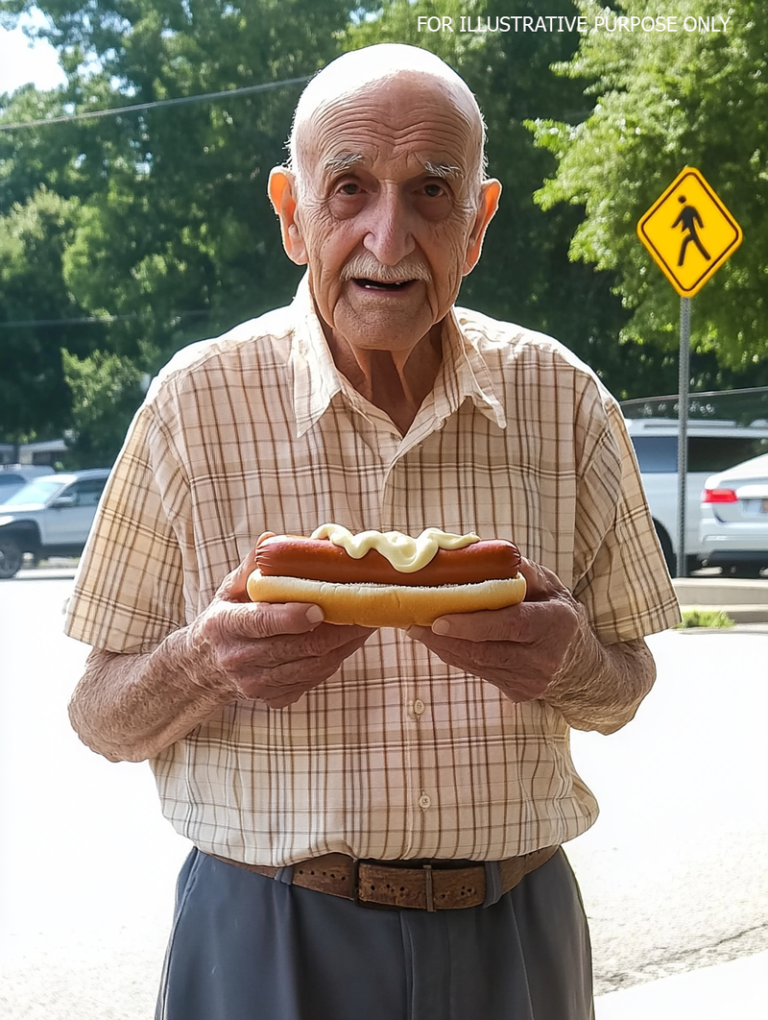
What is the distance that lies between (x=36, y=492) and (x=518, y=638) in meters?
13.9

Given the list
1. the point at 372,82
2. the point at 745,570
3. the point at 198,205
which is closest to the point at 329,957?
the point at 372,82

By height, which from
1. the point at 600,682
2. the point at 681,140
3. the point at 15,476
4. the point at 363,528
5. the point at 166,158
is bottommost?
the point at 600,682

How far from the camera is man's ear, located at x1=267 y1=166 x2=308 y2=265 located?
1.57 meters

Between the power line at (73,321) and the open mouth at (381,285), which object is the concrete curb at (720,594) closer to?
the open mouth at (381,285)

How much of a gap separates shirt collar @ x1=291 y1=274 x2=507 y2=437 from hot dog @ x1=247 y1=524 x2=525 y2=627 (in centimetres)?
19

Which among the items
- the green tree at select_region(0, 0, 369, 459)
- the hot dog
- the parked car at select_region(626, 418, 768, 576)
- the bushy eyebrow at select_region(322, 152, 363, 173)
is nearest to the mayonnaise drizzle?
the hot dog

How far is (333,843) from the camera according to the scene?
1397mm

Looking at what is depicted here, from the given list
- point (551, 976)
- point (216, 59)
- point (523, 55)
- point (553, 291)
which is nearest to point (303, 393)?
point (551, 976)

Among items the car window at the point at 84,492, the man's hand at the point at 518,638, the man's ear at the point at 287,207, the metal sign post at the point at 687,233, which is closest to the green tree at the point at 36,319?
the car window at the point at 84,492

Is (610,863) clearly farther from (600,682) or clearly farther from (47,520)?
(47,520)

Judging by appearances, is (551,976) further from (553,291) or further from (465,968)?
(553,291)

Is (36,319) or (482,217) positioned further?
(36,319)

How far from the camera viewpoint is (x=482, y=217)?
1.60m

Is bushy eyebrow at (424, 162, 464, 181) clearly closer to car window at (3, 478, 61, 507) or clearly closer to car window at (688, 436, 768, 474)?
car window at (688, 436, 768, 474)
